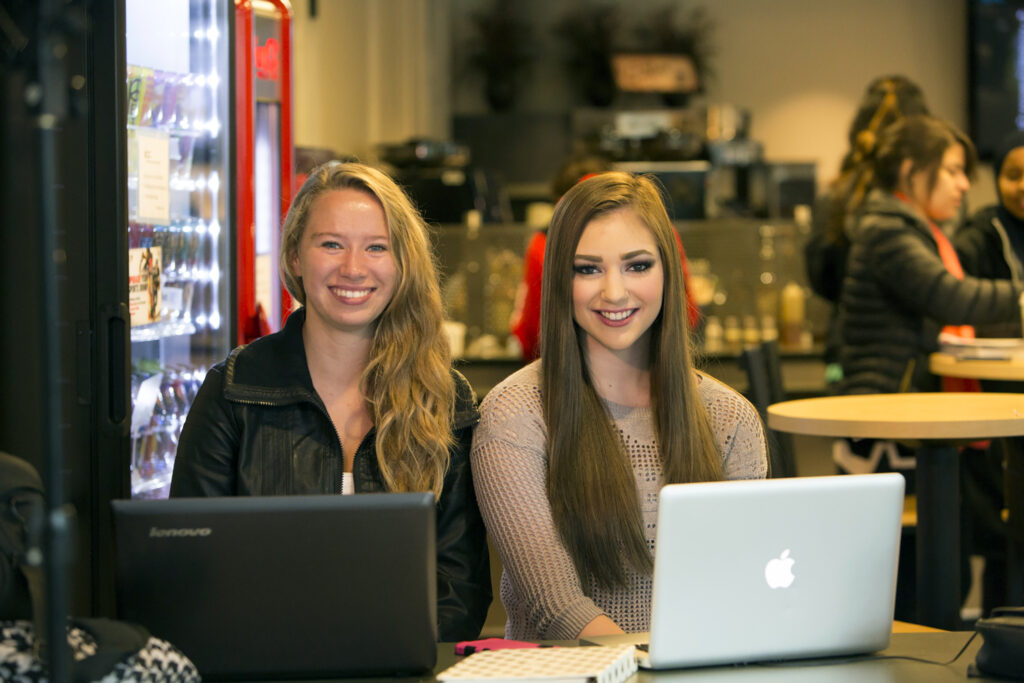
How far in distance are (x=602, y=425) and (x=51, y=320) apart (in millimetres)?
1272

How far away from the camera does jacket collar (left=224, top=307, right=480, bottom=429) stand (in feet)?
6.97

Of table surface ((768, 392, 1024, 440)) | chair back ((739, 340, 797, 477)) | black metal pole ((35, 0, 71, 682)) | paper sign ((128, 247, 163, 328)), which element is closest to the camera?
black metal pole ((35, 0, 71, 682))

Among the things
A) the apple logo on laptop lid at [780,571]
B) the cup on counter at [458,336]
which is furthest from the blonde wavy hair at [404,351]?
the cup on counter at [458,336]

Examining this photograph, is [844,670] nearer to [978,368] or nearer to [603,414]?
[603,414]

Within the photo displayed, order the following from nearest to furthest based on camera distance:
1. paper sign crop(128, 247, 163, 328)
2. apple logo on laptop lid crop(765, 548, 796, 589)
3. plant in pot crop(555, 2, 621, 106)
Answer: apple logo on laptop lid crop(765, 548, 796, 589) < paper sign crop(128, 247, 163, 328) < plant in pot crop(555, 2, 621, 106)

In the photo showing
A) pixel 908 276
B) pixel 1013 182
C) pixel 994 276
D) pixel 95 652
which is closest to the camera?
pixel 95 652

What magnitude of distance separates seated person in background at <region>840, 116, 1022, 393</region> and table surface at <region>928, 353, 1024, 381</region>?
0.10 metres

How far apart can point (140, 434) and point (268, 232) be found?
84 cm

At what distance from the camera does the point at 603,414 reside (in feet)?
7.14

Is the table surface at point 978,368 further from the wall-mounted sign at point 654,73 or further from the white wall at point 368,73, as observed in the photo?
the wall-mounted sign at point 654,73

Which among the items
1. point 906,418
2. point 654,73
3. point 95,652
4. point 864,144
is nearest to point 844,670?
point 95,652

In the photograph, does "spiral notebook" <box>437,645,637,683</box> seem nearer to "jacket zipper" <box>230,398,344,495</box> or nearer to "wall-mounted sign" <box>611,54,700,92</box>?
"jacket zipper" <box>230,398,344,495</box>

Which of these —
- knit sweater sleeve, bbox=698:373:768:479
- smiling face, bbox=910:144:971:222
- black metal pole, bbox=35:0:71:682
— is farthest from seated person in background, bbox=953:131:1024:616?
black metal pole, bbox=35:0:71:682

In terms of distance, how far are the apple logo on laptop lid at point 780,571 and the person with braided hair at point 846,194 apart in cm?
274
